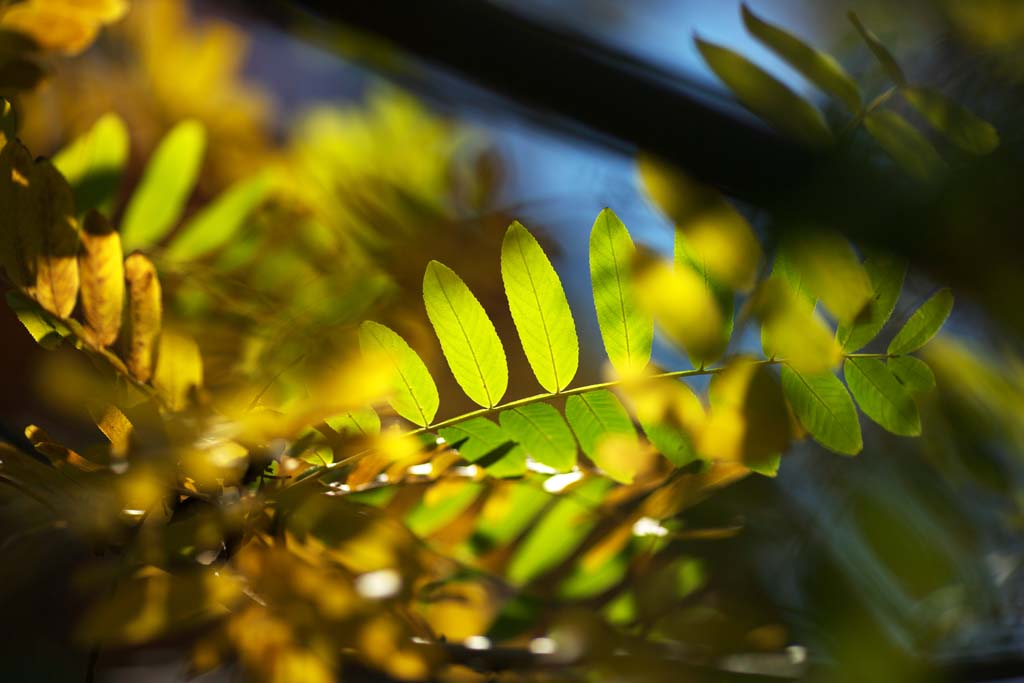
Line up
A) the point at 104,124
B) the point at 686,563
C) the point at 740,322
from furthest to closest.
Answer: the point at 104,124, the point at 686,563, the point at 740,322

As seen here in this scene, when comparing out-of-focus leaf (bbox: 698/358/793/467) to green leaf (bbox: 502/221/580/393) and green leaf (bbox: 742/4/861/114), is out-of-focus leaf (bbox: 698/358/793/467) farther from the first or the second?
green leaf (bbox: 742/4/861/114)

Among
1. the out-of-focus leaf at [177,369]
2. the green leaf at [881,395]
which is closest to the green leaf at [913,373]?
the green leaf at [881,395]

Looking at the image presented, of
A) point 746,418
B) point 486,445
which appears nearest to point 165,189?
point 486,445

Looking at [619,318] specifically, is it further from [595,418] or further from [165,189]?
[165,189]

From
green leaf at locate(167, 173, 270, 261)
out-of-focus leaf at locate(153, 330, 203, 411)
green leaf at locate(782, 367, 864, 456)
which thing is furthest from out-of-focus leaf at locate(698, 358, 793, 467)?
green leaf at locate(167, 173, 270, 261)

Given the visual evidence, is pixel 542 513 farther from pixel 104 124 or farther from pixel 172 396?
pixel 104 124

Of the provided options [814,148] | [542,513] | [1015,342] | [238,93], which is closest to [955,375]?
[1015,342]
